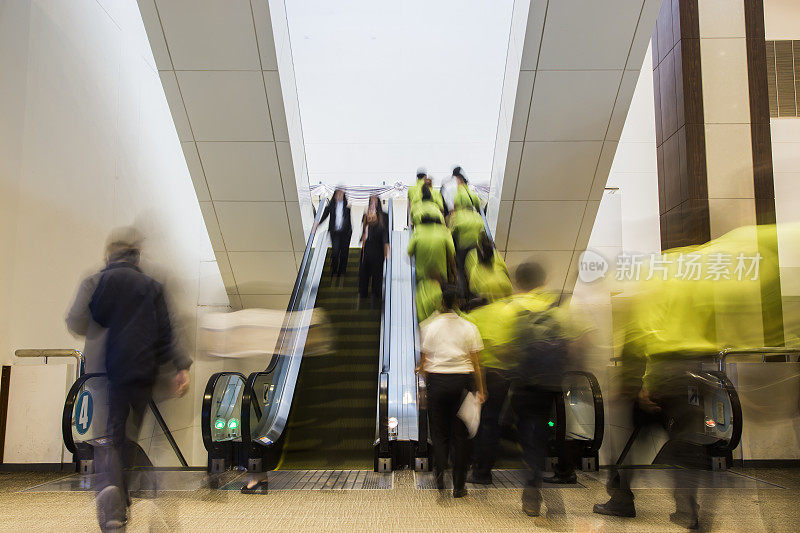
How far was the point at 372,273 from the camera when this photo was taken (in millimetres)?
7938

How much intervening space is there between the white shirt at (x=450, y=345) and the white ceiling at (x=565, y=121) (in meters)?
1.41

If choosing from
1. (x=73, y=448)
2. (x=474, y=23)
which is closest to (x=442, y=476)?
(x=73, y=448)

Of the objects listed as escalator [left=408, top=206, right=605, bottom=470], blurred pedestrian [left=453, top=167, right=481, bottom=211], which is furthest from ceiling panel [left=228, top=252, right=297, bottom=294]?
escalator [left=408, top=206, right=605, bottom=470]

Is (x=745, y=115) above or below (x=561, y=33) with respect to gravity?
below

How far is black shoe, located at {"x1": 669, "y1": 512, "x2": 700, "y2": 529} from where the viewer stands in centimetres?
338

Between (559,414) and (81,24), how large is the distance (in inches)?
218

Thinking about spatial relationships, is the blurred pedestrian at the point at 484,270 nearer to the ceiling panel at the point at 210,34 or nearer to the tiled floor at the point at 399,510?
the tiled floor at the point at 399,510

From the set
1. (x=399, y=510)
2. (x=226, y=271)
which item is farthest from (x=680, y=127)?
(x=226, y=271)

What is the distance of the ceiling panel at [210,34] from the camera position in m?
5.78

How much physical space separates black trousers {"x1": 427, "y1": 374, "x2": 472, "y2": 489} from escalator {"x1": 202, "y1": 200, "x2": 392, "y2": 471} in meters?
0.90

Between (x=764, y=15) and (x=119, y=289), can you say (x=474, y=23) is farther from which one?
(x=119, y=289)

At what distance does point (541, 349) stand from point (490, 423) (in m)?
0.82

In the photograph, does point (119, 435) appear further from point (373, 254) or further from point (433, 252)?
point (373, 254)

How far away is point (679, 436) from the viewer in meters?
3.18
